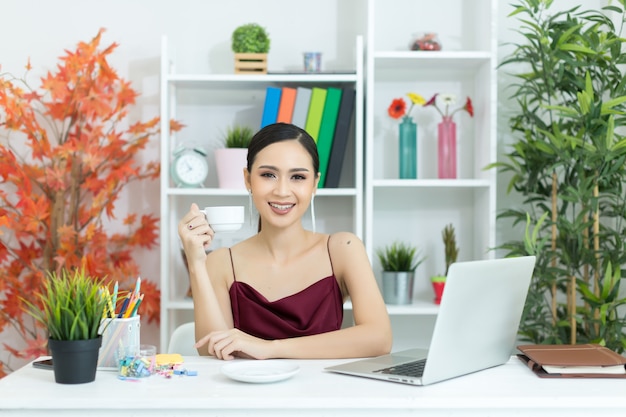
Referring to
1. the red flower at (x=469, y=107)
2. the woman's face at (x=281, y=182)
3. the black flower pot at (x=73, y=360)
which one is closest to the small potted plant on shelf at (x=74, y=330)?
the black flower pot at (x=73, y=360)

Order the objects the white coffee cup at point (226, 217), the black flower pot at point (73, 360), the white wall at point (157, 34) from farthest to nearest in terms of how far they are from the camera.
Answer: the white wall at point (157, 34) < the white coffee cup at point (226, 217) < the black flower pot at point (73, 360)

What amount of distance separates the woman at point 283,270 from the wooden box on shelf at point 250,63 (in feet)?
3.33

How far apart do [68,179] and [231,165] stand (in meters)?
0.68

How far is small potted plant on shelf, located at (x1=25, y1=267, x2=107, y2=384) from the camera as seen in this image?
1.46 meters

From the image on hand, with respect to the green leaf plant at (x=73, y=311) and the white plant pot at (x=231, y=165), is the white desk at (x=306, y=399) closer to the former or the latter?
the green leaf plant at (x=73, y=311)

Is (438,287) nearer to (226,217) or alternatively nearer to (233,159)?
(233,159)

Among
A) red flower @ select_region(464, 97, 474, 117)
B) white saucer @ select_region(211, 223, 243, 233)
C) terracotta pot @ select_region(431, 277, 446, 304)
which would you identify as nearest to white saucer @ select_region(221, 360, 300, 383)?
white saucer @ select_region(211, 223, 243, 233)

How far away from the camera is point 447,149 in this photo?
10.6 ft

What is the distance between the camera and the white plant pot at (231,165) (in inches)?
121

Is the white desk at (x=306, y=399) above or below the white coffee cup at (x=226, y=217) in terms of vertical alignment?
below

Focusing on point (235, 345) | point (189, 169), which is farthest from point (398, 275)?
point (235, 345)

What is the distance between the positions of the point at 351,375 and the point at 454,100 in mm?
1860

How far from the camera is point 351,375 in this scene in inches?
61.0

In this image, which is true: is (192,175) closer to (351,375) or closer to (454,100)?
(454,100)
